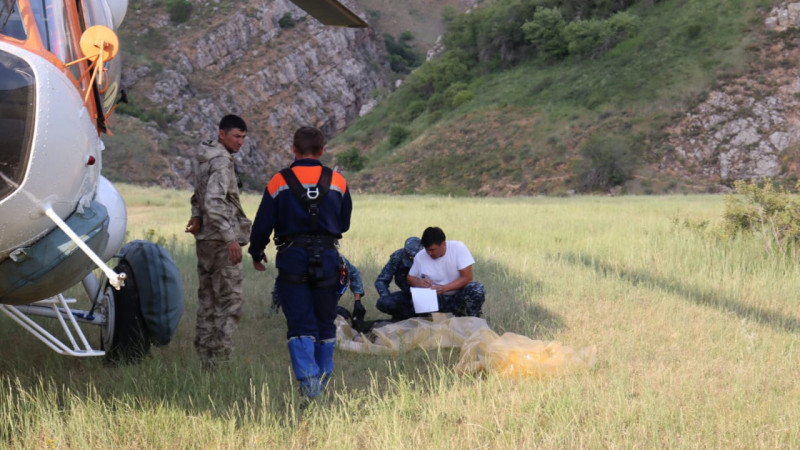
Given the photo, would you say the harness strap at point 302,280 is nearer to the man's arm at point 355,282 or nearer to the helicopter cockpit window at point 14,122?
the helicopter cockpit window at point 14,122

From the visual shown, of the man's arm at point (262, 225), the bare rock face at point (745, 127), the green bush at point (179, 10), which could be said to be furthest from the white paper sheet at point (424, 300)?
the green bush at point (179, 10)

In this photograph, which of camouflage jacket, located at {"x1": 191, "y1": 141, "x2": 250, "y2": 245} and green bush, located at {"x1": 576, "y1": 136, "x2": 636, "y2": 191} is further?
green bush, located at {"x1": 576, "y1": 136, "x2": 636, "y2": 191}

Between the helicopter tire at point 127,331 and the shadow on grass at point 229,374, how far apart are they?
11cm

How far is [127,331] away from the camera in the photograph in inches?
206

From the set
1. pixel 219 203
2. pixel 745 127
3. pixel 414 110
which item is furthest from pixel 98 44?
pixel 414 110

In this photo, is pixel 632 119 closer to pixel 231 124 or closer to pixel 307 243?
pixel 231 124

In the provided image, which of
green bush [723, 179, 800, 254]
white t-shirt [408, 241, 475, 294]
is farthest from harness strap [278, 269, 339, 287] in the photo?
green bush [723, 179, 800, 254]

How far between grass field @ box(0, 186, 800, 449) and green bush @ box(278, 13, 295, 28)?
275 ft

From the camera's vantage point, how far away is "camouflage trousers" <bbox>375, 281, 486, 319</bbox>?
6.78m

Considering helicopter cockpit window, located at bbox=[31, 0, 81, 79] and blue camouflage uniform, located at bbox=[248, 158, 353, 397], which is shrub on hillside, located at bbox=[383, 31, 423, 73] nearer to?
blue camouflage uniform, located at bbox=[248, 158, 353, 397]

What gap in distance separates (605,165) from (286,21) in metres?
57.4

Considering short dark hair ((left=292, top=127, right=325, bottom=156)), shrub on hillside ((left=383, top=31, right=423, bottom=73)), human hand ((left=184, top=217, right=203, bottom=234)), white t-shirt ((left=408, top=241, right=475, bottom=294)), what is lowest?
white t-shirt ((left=408, top=241, right=475, bottom=294))

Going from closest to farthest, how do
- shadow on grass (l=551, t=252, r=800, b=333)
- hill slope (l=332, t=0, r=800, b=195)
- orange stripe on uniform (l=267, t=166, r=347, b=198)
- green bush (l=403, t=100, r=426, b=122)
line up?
orange stripe on uniform (l=267, t=166, r=347, b=198) < shadow on grass (l=551, t=252, r=800, b=333) < hill slope (l=332, t=0, r=800, b=195) < green bush (l=403, t=100, r=426, b=122)

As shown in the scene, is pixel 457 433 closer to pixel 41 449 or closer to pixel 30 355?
pixel 41 449
